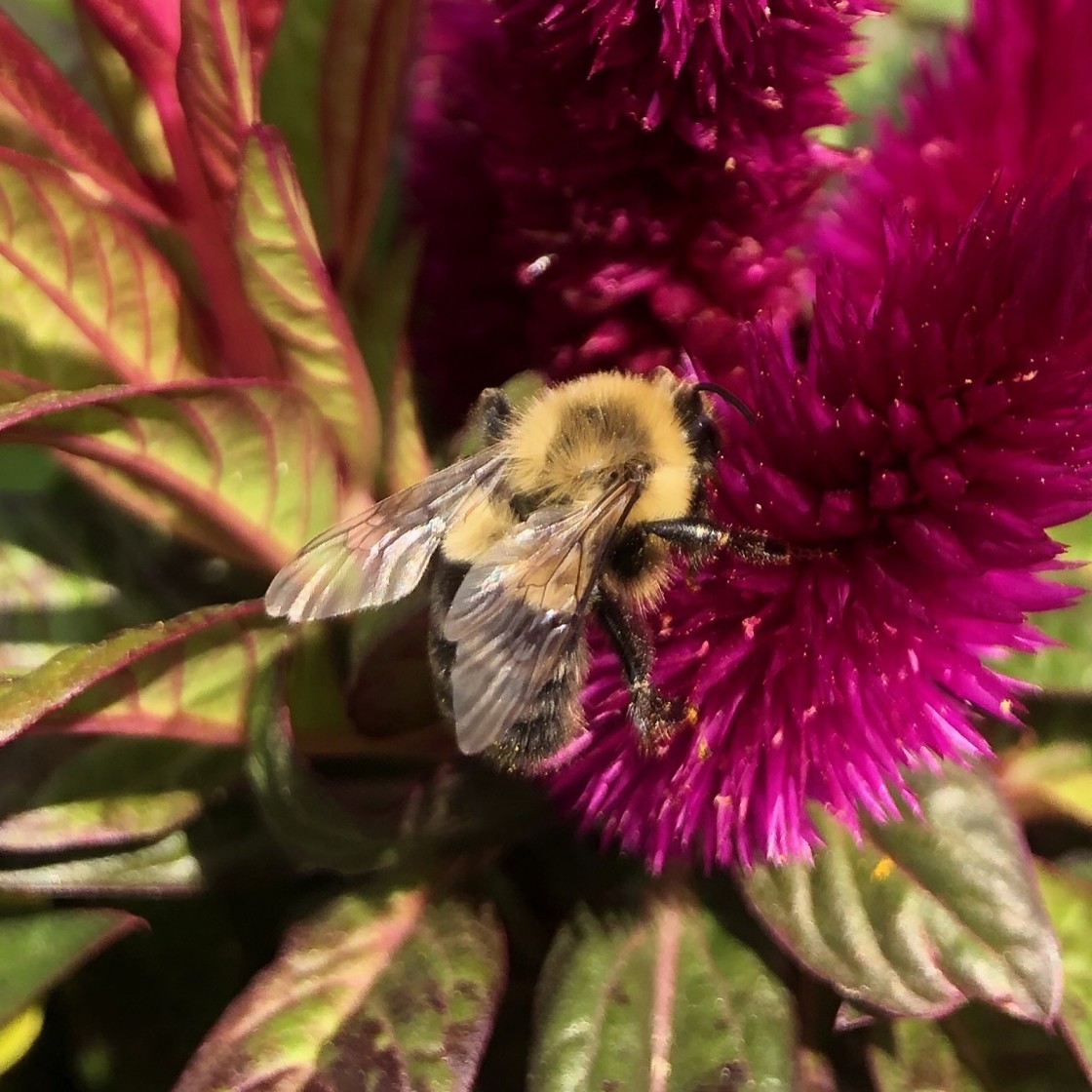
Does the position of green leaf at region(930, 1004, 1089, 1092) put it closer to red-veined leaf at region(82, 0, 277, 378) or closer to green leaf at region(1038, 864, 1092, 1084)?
green leaf at region(1038, 864, 1092, 1084)

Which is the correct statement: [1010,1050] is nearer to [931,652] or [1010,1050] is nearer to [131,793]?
[931,652]

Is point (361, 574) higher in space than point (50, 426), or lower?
lower

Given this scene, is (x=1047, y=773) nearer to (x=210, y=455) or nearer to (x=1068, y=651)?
(x=1068, y=651)

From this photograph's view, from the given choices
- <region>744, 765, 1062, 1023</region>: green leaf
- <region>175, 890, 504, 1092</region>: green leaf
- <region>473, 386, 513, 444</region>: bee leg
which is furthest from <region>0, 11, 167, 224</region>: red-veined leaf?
<region>744, 765, 1062, 1023</region>: green leaf

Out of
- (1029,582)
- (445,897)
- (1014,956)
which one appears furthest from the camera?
(445,897)

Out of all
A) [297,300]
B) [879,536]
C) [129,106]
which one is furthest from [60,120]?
[879,536]

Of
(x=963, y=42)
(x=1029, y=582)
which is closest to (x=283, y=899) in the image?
(x=1029, y=582)

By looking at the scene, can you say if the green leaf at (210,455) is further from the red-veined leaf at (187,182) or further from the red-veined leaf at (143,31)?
the red-veined leaf at (143,31)
